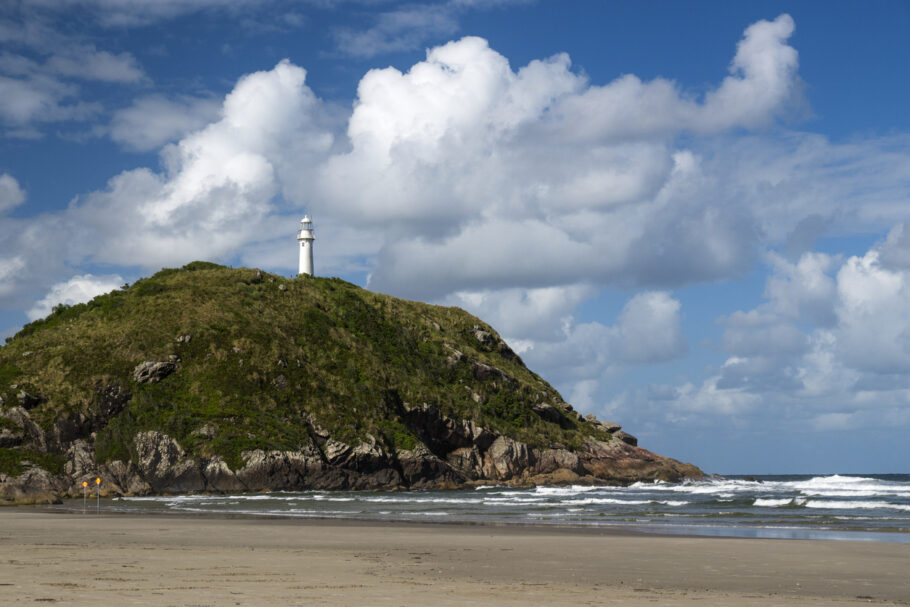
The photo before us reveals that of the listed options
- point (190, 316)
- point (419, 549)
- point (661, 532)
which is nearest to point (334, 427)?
point (190, 316)

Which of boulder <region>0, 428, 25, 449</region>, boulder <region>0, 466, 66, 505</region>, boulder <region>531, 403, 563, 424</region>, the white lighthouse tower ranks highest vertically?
the white lighthouse tower

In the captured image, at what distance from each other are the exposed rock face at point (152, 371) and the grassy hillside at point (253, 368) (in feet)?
1.54

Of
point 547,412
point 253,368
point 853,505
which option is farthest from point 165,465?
point 853,505

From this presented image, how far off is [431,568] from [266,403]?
→ 58173 mm

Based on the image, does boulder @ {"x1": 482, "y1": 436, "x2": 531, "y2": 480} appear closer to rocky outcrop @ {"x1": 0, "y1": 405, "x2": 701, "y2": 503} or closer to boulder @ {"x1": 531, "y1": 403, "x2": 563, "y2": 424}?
rocky outcrop @ {"x1": 0, "y1": 405, "x2": 701, "y2": 503}

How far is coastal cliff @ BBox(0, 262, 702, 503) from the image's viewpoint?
214 feet

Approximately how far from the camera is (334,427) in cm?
7250

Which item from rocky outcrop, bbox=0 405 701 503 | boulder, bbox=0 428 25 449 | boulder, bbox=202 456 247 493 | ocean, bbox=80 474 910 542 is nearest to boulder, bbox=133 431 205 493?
rocky outcrop, bbox=0 405 701 503

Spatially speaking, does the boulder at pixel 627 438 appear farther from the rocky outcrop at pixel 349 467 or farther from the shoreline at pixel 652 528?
the shoreline at pixel 652 528

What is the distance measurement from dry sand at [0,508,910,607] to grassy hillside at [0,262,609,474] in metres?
42.5

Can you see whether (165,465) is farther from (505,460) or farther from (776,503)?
(776,503)

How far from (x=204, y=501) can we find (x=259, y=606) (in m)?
44.7

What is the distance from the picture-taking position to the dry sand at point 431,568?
12.1m

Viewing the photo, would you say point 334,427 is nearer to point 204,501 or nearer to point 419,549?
point 204,501
